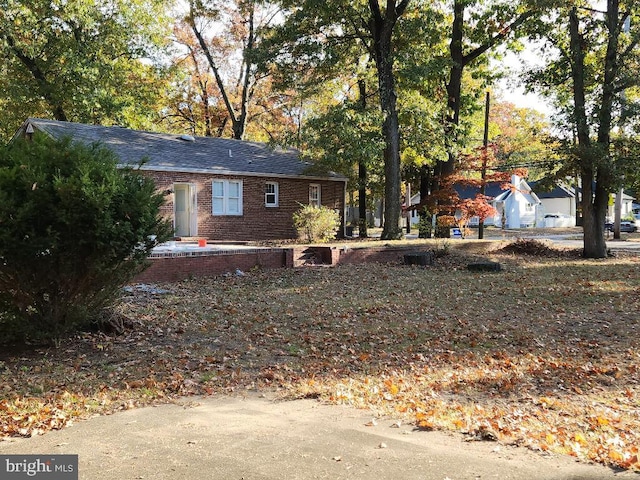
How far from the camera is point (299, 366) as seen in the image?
6.74m

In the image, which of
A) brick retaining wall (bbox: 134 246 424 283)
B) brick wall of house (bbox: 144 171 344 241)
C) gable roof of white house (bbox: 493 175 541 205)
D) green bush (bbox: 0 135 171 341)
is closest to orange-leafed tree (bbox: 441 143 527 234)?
brick retaining wall (bbox: 134 246 424 283)

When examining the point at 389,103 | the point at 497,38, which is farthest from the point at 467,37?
the point at 389,103

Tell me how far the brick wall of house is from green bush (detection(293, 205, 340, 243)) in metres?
1.98

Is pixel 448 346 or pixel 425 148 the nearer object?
pixel 448 346

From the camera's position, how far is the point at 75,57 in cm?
2538

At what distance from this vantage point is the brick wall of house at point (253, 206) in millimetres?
21172

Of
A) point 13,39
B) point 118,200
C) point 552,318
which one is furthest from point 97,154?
point 13,39

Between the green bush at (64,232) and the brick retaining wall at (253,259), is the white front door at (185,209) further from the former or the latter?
the green bush at (64,232)

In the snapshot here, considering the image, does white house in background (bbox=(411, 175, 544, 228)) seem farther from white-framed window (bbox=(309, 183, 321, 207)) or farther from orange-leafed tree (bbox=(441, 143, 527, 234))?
orange-leafed tree (bbox=(441, 143, 527, 234))

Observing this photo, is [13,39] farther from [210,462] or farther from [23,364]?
[210,462]

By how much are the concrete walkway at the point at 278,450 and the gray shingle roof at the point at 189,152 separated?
588 inches

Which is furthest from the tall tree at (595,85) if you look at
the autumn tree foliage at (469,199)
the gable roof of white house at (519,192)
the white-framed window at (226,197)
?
the gable roof of white house at (519,192)

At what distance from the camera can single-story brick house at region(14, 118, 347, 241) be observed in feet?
67.0

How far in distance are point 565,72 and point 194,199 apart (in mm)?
14808
